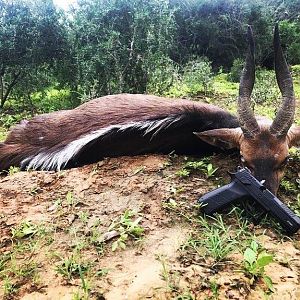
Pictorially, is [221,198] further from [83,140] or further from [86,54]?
[86,54]

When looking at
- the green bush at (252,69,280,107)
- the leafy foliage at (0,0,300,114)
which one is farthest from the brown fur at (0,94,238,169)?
the green bush at (252,69,280,107)

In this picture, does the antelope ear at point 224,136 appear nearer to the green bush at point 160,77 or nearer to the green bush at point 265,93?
the green bush at point 265,93

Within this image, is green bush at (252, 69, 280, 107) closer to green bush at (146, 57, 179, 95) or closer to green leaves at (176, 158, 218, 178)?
green bush at (146, 57, 179, 95)

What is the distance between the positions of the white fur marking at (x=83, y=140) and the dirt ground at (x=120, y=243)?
0.38 meters

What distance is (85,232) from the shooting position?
3203 millimetres

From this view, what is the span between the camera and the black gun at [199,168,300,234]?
11.0 ft

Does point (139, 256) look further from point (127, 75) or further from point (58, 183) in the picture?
point (127, 75)

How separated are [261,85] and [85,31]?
13.6 feet

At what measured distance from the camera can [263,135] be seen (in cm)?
421

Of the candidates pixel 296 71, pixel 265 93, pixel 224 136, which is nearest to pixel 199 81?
pixel 265 93

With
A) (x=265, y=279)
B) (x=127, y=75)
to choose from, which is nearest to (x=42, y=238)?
(x=265, y=279)

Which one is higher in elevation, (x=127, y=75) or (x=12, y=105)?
(x=127, y=75)

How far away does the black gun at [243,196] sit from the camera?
11.0 ft

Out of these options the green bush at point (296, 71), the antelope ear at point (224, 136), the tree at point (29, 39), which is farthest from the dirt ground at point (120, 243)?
the green bush at point (296, 71)
